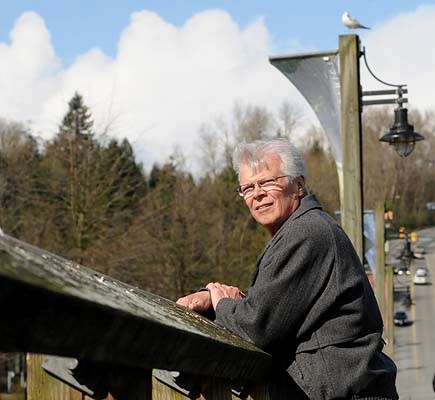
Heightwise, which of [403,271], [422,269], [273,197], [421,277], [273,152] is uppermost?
[273,152]

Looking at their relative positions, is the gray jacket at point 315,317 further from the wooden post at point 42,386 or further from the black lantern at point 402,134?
the black lantern at point 402,134

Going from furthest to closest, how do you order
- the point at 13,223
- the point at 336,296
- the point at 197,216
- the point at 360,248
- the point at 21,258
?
1. the point at 197,216
2. the point at 13,223
3. the point at 360,248
4. the point at 336,296
5. the point at 21,258

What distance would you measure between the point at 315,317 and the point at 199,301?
511mm

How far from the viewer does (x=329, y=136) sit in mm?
7922

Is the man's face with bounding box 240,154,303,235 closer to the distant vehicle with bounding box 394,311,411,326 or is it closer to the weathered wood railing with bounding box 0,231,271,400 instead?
the weathered wood railing with bounding box 0,231,271,400

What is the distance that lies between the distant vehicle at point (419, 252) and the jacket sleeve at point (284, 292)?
72266mm

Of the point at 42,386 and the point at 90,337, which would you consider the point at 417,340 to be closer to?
the point at 42,386

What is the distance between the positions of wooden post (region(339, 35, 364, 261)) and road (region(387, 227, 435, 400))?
66.5 ft

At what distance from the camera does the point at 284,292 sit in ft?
7.79

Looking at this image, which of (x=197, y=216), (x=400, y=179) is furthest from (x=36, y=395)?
(x=400, y=179)

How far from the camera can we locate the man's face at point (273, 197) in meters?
2.83

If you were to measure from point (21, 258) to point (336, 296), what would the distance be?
146 cm

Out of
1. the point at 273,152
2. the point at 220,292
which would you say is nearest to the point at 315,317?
the point at 220,292

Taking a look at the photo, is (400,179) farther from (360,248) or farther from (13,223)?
(360,248)
